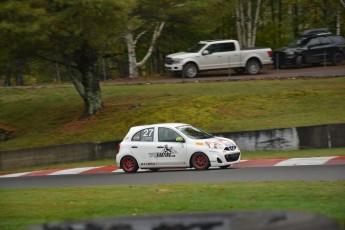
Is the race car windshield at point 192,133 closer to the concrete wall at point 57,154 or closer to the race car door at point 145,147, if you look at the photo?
the race car door at point 145,147

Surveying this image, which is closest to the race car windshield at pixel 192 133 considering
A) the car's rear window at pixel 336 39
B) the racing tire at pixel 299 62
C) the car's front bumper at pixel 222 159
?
the car's front bumper at pixel 222 159

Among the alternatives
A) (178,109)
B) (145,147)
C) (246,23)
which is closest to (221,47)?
(246,23)

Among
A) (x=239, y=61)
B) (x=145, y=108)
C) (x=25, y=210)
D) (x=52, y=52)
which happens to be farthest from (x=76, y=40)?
(x=25, y=210)

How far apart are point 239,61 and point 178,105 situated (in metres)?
10.4

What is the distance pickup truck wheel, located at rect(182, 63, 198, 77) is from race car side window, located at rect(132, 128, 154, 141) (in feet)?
66.7

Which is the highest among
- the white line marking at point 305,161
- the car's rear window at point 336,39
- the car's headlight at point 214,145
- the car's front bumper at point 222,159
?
the car's rear window at point 336,39

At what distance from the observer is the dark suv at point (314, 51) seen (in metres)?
41.5

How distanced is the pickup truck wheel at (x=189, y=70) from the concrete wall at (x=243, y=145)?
14.9 metres

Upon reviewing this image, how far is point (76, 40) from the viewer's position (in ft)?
98.9

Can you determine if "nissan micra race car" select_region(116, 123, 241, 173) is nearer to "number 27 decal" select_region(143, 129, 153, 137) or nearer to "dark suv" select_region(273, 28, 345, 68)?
"number 27 decal" select_region(143, 129, 153, 137)

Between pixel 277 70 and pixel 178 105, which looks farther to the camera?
pixel 277 70

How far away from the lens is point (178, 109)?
30.5 meters

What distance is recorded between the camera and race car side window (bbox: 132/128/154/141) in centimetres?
2058

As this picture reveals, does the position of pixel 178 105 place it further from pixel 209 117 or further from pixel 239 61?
pixel 239 61
